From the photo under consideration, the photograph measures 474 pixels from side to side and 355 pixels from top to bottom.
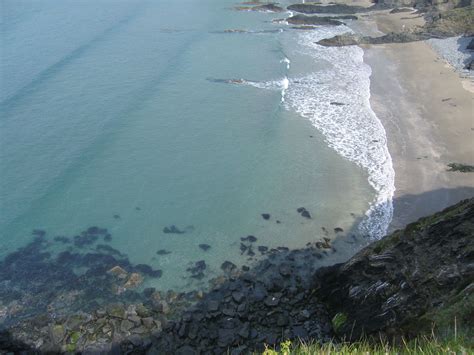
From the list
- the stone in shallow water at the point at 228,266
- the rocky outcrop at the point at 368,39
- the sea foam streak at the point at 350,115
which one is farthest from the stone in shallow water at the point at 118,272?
the rocky outcrop at the point at 368,39

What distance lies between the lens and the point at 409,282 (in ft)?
47.6

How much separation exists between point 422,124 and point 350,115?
499cm

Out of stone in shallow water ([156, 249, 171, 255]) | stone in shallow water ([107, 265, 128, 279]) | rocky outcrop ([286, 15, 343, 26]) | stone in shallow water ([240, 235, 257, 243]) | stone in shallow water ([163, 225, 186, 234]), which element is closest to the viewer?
stone in shallow water ([107, 265, 128, 279])

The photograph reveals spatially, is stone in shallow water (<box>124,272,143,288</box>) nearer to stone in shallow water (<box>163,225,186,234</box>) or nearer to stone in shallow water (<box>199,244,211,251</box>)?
stone in shallow water (<box>199,244,211,251</box>)

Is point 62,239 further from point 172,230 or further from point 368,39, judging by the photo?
point 368,39

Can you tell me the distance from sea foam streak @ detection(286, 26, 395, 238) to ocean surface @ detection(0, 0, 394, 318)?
113 millimetres

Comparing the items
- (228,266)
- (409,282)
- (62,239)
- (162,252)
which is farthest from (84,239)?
(409,282)

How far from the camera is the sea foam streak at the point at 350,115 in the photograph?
79.2 ft

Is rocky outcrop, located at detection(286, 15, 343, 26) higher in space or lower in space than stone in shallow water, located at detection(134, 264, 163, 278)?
higher

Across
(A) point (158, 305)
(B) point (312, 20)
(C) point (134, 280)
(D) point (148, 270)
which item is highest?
(B) point (312, 20)

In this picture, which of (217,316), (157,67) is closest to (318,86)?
(157,67)

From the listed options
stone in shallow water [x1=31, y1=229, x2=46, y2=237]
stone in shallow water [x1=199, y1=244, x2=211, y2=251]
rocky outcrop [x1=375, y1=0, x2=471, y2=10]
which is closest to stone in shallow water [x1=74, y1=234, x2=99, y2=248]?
stone in shallow water [x1=31, y1=229, x2=46, y2=237]

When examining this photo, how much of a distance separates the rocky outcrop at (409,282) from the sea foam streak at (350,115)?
4894mm

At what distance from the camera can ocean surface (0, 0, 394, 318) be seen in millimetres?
22062
